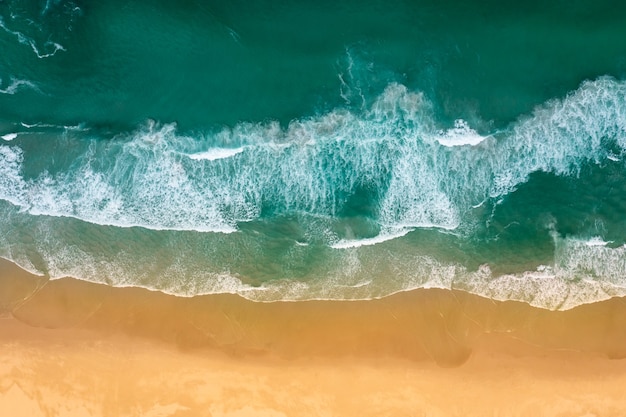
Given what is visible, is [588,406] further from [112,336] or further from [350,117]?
[112,336]

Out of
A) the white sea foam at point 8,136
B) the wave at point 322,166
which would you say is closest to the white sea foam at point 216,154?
the wave at point 322,166

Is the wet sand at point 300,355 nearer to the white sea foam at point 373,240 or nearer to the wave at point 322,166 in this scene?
the white sea foam at point 373,240

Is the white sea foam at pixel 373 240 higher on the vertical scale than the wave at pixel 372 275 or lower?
higher

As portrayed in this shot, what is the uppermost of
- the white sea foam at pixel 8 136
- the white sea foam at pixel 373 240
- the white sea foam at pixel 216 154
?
the white sea foam at pixel 216 154

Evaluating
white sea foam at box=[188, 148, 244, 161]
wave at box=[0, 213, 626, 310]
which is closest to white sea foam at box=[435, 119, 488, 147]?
wave at box=[0, 213, 626, 310]

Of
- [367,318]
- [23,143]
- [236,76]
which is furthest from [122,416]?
[236,76]

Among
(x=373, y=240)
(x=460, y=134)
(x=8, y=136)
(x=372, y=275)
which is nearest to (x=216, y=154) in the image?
(x=373, y=240)

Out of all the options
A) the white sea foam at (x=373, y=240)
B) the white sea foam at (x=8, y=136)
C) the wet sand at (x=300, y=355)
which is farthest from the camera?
the white sea foam at (x=8, y=136)
